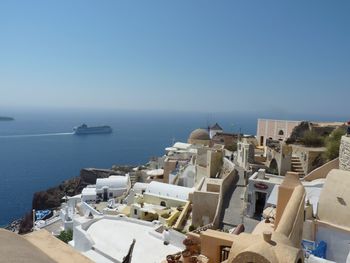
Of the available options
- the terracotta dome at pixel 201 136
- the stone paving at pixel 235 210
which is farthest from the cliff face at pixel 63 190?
the stone paving at pixel 235 210

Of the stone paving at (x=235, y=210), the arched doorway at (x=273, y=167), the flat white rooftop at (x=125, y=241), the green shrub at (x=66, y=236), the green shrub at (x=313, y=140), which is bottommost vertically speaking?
the green shrub at (x=66, y=236)

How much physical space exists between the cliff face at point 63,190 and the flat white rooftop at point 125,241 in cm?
3092

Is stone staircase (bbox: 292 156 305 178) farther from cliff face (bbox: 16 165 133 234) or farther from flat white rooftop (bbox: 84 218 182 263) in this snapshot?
cliff face (bbox: 16 165 133 234)

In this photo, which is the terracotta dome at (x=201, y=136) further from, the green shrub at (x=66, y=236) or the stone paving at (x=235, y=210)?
the green shrub at (x=66, y=236)

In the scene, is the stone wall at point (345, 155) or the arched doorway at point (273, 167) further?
the arched doorway at point (273, 167)

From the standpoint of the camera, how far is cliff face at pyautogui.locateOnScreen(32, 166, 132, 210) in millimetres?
44656

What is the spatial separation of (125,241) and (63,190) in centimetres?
3716

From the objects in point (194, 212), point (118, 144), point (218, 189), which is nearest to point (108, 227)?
point (194, 212)

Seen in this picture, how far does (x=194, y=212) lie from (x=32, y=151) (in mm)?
85114

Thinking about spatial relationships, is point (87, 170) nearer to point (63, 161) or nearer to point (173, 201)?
point (63, 161)

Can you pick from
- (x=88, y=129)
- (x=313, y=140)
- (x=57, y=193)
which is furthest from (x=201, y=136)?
(x=88, y=129)

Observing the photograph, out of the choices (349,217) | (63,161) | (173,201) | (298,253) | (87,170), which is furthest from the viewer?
(63,161)

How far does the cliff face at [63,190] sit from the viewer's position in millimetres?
44656

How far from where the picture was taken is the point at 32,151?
301 ft
